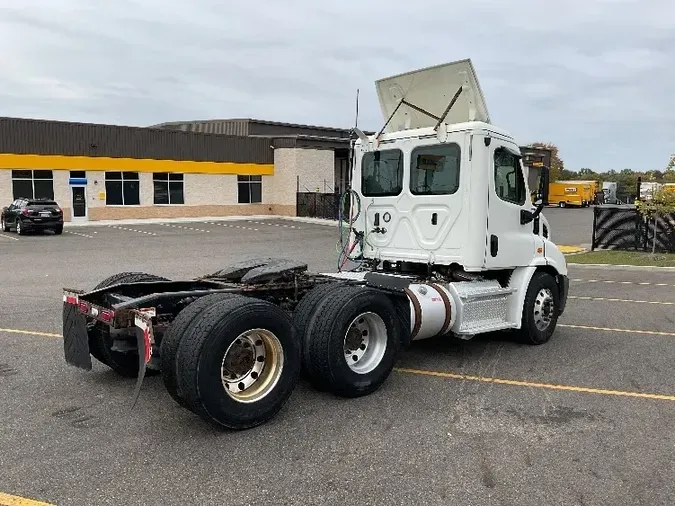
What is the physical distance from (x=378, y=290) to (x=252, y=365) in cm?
156

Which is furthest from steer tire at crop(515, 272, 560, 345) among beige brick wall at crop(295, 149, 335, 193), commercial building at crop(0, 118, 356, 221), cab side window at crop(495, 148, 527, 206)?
beige brick wall at crop(295, 149, 335, 193)

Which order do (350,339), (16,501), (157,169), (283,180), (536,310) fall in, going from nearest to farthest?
(16,501) < (350,339) < (536,310) < (157,169) < (283,180)

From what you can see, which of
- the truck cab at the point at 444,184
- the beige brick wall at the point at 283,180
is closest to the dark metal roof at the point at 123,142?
the beige brick wall at the point at 283,180

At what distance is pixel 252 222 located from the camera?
36312mm

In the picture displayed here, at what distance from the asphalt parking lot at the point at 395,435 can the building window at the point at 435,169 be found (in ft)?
6.57

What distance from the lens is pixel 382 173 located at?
7.57 meters

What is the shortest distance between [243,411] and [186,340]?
74 centimetres

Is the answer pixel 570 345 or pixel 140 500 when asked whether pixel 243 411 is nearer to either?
pixel 140 500

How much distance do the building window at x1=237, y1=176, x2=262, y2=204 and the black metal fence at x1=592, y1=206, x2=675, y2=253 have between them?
82.3 feet

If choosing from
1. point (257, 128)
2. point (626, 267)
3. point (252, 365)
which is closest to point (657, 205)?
point (626, 267)

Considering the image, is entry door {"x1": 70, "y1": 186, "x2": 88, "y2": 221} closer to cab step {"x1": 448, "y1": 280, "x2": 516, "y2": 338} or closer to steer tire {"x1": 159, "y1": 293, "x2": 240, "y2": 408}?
cab step {"x1": 448, "y1": 280, "x2": 516, "y2": 338}

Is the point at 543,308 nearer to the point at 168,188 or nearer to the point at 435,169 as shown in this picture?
the point at 435,169

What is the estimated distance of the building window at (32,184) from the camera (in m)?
31.1

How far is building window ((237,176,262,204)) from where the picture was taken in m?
40.4
